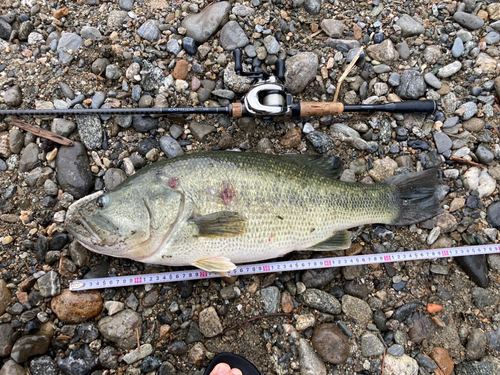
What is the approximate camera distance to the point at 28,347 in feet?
10.3

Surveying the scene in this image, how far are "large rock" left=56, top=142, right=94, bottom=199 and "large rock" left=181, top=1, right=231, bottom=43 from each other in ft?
6.53

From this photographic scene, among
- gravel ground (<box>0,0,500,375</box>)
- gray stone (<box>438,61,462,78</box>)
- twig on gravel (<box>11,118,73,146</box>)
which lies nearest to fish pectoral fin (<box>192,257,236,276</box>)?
gravel ground (<box>0,0,500,375</box>)

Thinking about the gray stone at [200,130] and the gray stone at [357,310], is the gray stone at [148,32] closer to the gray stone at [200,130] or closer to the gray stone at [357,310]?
the gray stone at [200,130]

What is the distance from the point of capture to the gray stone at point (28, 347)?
10.2 ft

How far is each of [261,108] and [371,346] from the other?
2.82 m

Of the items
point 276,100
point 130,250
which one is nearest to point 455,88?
point 276,100

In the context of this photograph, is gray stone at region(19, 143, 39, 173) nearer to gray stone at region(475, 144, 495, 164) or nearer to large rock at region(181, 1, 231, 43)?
large rock at region(181, 1, 231, 43)

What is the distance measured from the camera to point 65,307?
10.7 ft

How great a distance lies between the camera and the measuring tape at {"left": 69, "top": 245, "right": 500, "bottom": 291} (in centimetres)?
336

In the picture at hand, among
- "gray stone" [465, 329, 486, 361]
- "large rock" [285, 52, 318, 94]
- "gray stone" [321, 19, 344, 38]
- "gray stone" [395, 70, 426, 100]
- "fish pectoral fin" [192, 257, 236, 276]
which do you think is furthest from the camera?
"gray stone" [321, 19, 344, 38]

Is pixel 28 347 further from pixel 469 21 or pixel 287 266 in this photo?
pixel 469 21

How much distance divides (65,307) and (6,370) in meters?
0.73

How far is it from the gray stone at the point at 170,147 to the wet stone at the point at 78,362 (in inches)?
87.6

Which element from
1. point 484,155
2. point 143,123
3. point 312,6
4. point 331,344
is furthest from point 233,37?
point 331,344
